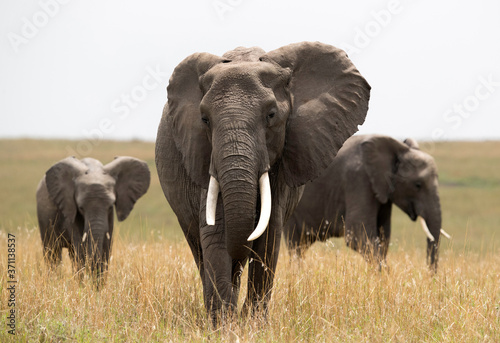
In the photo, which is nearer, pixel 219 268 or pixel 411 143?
pixel 219 268

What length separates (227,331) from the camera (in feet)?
16.9

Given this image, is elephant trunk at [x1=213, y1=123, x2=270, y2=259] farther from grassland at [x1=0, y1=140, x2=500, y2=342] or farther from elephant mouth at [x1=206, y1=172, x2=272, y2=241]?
grassland at [x1=0, y1=140, x2=500, y2=342]

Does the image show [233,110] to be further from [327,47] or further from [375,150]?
[375,150]

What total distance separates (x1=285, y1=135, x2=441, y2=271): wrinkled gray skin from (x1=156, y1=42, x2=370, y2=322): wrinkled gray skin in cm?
495

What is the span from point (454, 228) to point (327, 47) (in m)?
17.9

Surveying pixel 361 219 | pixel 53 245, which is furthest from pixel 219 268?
pixel 361 219

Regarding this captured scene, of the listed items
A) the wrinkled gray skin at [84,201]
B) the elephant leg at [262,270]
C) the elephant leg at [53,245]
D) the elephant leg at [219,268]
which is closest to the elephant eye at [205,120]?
the elephant leg at [219,268]

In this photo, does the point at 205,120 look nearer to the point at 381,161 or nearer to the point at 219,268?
the point at 219,268

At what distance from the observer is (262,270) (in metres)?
5.67

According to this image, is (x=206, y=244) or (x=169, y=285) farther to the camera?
(x=169, y=285)

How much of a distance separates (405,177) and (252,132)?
21.2 ft

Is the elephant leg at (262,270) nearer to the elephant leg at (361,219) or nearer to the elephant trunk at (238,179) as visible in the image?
the elephant trunk at (238,179)

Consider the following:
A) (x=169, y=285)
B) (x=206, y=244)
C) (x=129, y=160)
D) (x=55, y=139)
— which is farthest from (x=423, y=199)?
(x=55, y=139)

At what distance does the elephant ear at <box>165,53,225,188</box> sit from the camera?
5.47 metres
